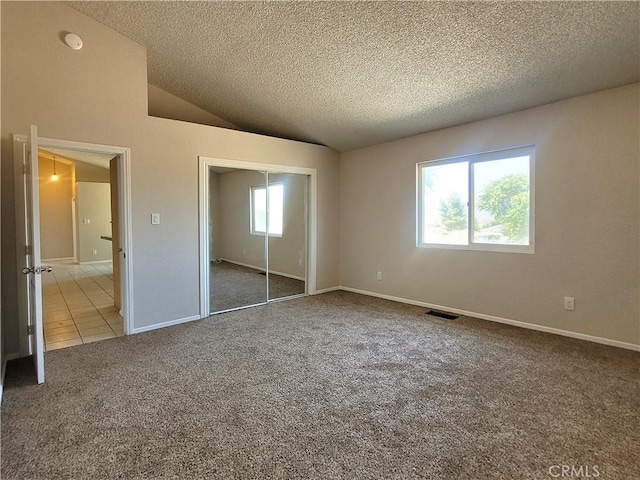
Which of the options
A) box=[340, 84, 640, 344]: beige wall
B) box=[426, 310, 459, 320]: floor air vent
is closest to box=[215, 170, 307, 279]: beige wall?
box=[340, 84, 640, 344]: beige wall

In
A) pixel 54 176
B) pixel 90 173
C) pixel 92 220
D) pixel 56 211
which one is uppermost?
pixel 90 173

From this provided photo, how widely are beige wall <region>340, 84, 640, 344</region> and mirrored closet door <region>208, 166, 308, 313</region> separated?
1803 millimetres

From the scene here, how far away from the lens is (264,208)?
4930 mm

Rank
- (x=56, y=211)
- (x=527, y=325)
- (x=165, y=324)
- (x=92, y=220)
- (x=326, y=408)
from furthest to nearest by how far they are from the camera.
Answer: (x=56, y=211), (x=92, y=220), (x=165, y=324), (x=527, y=325), (x=326, y=408)

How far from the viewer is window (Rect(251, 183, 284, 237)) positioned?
192 inches

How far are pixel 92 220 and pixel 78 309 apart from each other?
5.34 meters

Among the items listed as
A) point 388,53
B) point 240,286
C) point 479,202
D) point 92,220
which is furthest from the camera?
point 92,220

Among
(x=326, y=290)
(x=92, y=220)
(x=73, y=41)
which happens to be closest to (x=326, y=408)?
(x=326, y=290)

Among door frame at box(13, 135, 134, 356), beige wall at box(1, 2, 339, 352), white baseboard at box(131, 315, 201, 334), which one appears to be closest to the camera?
beige wall at box(1, 2, 339, 352)

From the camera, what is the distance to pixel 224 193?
453 centimetres

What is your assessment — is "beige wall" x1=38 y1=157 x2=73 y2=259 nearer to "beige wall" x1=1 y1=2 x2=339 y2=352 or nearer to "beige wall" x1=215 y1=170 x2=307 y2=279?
"beige wall" x1=215 y1=170 x2=307 y2=279

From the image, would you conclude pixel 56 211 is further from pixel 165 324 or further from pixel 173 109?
pixel 165 324

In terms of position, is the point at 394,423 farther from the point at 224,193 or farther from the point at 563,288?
the point at 224,193

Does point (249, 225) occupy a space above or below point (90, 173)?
below
